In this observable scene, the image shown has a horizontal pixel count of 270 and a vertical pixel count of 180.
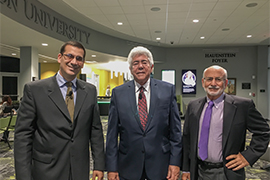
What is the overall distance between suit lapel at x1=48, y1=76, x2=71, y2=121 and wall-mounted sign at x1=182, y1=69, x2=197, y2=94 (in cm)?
1100

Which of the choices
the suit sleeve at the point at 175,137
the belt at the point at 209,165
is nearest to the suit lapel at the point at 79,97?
the suit sleeve at the point at 175,137

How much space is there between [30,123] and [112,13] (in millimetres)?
5572

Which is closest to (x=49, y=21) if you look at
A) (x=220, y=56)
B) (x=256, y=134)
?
(x=256, y=134)

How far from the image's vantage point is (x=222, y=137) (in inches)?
71.2

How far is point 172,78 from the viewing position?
1228 cm

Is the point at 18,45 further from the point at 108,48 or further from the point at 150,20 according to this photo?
the point at 150,20

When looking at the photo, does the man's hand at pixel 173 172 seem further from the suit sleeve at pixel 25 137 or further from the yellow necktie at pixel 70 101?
the suit sleeve at pixel 25 137

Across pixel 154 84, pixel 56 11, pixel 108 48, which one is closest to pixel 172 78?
pixel 108 48

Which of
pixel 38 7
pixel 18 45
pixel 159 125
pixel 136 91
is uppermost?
pixel 38 7

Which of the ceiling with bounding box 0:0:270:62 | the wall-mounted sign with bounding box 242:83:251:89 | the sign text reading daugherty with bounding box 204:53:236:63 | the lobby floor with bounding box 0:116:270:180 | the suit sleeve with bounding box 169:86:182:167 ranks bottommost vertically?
the lobby floor with bounding box 0:116:270:180

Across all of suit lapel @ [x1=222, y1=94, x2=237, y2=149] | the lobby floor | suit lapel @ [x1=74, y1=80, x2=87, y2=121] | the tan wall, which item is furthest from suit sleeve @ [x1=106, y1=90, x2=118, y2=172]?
the tan wall

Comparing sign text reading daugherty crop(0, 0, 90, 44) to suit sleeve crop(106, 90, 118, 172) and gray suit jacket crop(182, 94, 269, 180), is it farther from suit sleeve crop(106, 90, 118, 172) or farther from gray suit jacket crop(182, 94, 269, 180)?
gray suit jacket crop(182, 94, 269, 180)

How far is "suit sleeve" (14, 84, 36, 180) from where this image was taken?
156 cm

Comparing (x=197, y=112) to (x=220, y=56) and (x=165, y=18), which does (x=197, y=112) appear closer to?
(x=165, y=18)
